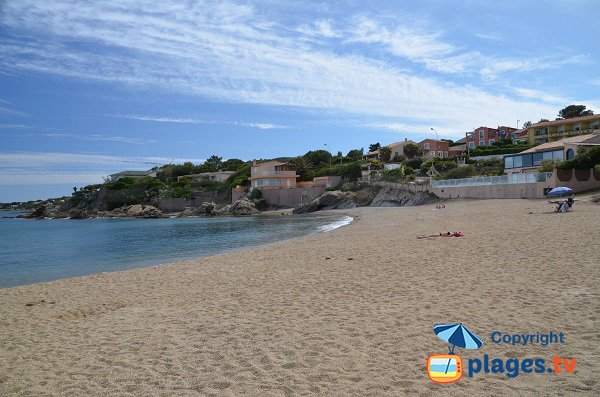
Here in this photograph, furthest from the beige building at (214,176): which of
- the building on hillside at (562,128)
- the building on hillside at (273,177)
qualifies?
the building on hillside at (562,128)

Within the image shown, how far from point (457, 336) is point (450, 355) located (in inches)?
23.3

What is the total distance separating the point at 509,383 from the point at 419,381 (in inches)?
35.8

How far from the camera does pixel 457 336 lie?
557 cm

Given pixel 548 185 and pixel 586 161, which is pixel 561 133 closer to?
pixel 586 161

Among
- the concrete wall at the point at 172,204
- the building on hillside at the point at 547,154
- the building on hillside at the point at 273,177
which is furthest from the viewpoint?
the concrete wall at the point at 172,204

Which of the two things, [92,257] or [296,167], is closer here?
[92,257]

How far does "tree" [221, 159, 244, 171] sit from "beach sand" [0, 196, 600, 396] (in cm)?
10389

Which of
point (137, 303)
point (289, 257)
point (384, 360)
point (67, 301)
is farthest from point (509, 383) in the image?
point (289, 257)

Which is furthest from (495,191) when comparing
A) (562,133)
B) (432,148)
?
(432,148)

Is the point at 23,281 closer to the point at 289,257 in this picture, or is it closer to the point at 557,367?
the point at 289,257

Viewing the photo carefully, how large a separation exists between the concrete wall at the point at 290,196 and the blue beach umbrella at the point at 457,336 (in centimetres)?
6273

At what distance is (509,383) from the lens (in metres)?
4.21

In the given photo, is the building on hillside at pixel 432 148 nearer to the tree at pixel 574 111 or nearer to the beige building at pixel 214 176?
the tree at pixel 574 111

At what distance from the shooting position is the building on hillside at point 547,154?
3900 cm
